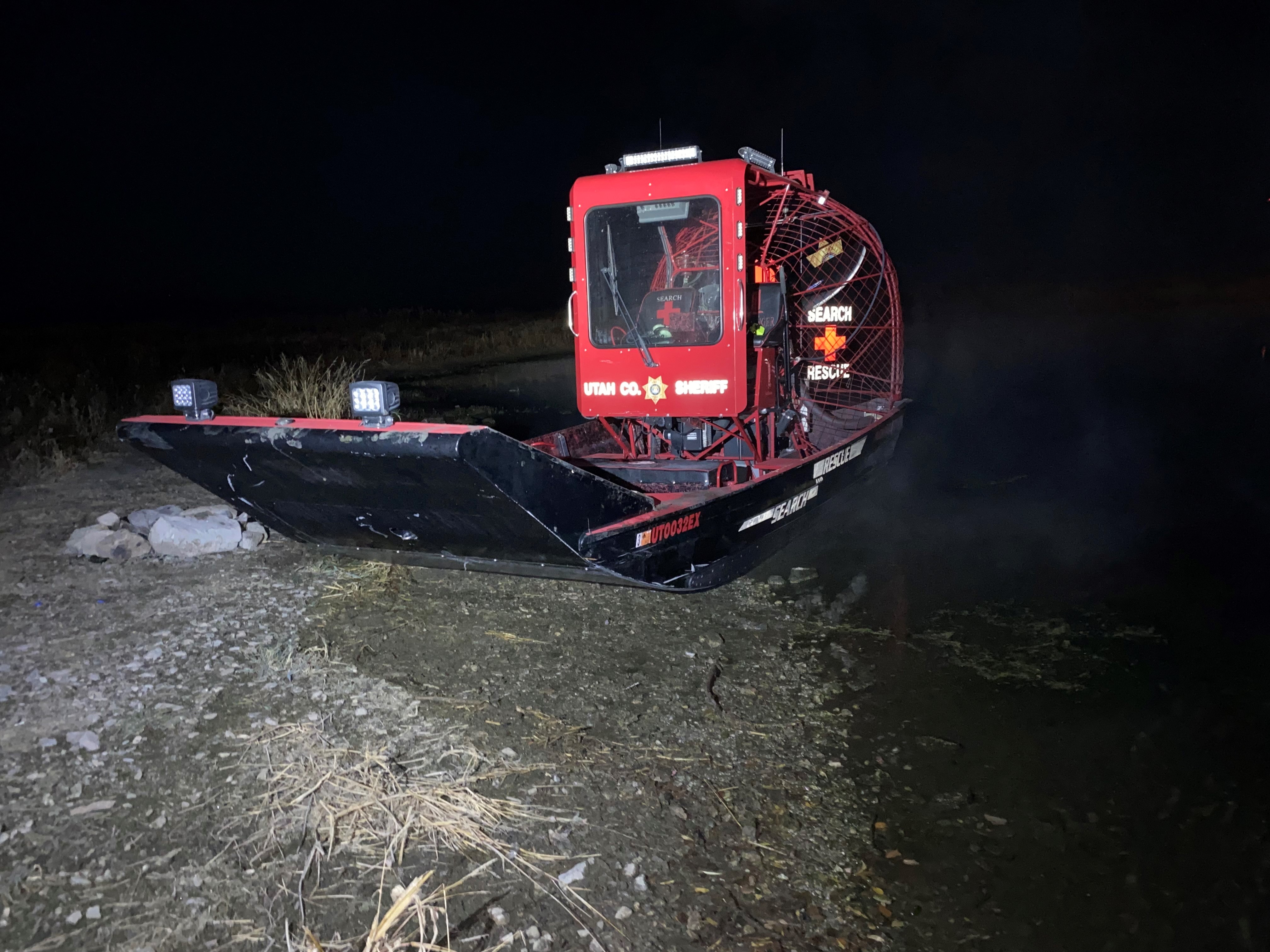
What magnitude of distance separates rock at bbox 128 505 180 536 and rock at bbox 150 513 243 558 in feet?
0.24

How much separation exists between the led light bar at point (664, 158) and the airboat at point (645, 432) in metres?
0.01

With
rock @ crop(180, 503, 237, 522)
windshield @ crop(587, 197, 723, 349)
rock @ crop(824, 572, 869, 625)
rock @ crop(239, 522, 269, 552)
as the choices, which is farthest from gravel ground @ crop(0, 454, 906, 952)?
windshield @ crop(587, 197, 723, 349)

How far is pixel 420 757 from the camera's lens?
129 inches

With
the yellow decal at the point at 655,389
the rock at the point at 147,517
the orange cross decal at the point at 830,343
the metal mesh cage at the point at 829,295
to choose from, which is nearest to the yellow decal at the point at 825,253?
the metal mesh cage at the point at 829,295

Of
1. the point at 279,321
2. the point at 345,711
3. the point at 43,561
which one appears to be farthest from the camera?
the point at 279,321

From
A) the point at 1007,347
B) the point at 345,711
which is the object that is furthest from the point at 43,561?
the point at 1007,347

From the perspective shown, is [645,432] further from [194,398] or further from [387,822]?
[387,822]

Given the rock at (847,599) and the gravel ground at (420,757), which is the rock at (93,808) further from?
the rock at (847,599)

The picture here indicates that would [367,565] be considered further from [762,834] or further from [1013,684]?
[1013,684]

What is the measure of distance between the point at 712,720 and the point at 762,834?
2.67ft

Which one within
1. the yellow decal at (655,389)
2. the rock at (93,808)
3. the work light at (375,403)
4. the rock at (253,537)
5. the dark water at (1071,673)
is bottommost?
the dark water at (1071,673)

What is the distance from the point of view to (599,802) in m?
3.04

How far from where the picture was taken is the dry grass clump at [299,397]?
336 inches

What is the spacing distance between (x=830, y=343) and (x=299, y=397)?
554cm
